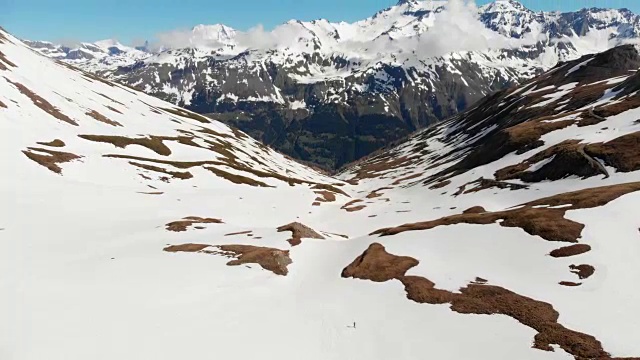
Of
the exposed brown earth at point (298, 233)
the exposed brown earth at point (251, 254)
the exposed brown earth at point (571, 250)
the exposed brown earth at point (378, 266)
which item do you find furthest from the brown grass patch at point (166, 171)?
the exposed brown earth at point (571, 250)

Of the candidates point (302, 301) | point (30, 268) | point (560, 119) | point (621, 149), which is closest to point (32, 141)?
point (30, 268)

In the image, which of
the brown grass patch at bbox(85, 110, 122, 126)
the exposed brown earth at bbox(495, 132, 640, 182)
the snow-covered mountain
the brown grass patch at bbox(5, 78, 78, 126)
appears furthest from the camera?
the brown grass patch at bbox(85, 110, 122, 126)

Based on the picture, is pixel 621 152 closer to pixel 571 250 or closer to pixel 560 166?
pixel 560 166

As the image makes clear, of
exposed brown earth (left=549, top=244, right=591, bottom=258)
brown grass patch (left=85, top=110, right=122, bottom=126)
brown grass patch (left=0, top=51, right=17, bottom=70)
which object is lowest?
exposed brown earth (left=549, top=244, right=591, bottom=258)

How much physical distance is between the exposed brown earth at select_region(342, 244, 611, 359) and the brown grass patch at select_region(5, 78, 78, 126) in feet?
391

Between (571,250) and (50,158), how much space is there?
9264 centimetres

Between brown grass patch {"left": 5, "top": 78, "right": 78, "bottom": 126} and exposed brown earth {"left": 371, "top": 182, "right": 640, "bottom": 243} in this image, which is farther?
brown grass patch {"left": 5, "top": 78, "right": 78, "bottom": 126}

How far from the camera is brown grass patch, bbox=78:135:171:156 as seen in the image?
117m

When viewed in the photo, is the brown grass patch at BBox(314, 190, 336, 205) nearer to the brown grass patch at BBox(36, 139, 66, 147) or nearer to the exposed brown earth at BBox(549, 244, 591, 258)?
the brown grass patch at BBox(36, 139, 66, 147)

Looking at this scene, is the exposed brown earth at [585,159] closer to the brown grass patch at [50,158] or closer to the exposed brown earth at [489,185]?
the exposed brown earth at [489,185]

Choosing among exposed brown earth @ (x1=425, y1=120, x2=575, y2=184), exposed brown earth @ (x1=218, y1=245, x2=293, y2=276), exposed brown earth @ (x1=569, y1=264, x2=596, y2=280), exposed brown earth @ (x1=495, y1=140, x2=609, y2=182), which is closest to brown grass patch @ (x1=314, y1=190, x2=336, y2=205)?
exposed brown earth @ (x1=425, y1=120, x2=575, y2=184)

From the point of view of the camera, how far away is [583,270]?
33.2 m

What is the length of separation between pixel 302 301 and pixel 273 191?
277 feet

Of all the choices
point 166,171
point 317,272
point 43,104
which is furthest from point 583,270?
point 43,104
